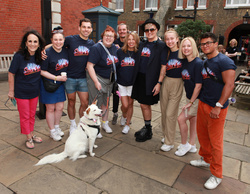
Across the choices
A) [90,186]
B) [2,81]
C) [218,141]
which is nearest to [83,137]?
[90,186]

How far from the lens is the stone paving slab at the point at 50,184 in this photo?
2.55 metres

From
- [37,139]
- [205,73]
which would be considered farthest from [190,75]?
[37,139]

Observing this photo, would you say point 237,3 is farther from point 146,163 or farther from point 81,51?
point 146,163

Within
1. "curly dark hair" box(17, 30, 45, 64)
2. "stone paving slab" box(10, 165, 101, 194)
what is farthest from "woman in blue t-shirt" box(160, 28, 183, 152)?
"curly dark hair" box(17, 30, 45, 64)

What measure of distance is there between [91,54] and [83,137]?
1399mm

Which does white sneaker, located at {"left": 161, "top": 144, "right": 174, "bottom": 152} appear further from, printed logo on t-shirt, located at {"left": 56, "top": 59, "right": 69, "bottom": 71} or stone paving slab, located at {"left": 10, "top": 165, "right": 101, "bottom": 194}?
printed logo on t-shirt, located at {"left": 56, "top": 59, "right": 69, "bottom": 71}

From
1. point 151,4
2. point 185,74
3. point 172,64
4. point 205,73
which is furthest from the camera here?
point 151,4

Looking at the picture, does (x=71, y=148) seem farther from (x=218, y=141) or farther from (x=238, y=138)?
(x=238, y=138)

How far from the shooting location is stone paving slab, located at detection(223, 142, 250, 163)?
3.51m

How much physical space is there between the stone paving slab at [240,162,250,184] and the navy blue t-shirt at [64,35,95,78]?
3.05 metres

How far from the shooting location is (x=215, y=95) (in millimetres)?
2639

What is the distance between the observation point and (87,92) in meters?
3.90

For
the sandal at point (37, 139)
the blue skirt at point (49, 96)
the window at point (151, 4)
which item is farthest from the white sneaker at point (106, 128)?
the window at point (151, 4)

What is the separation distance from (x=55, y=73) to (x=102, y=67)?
2.70 ft
